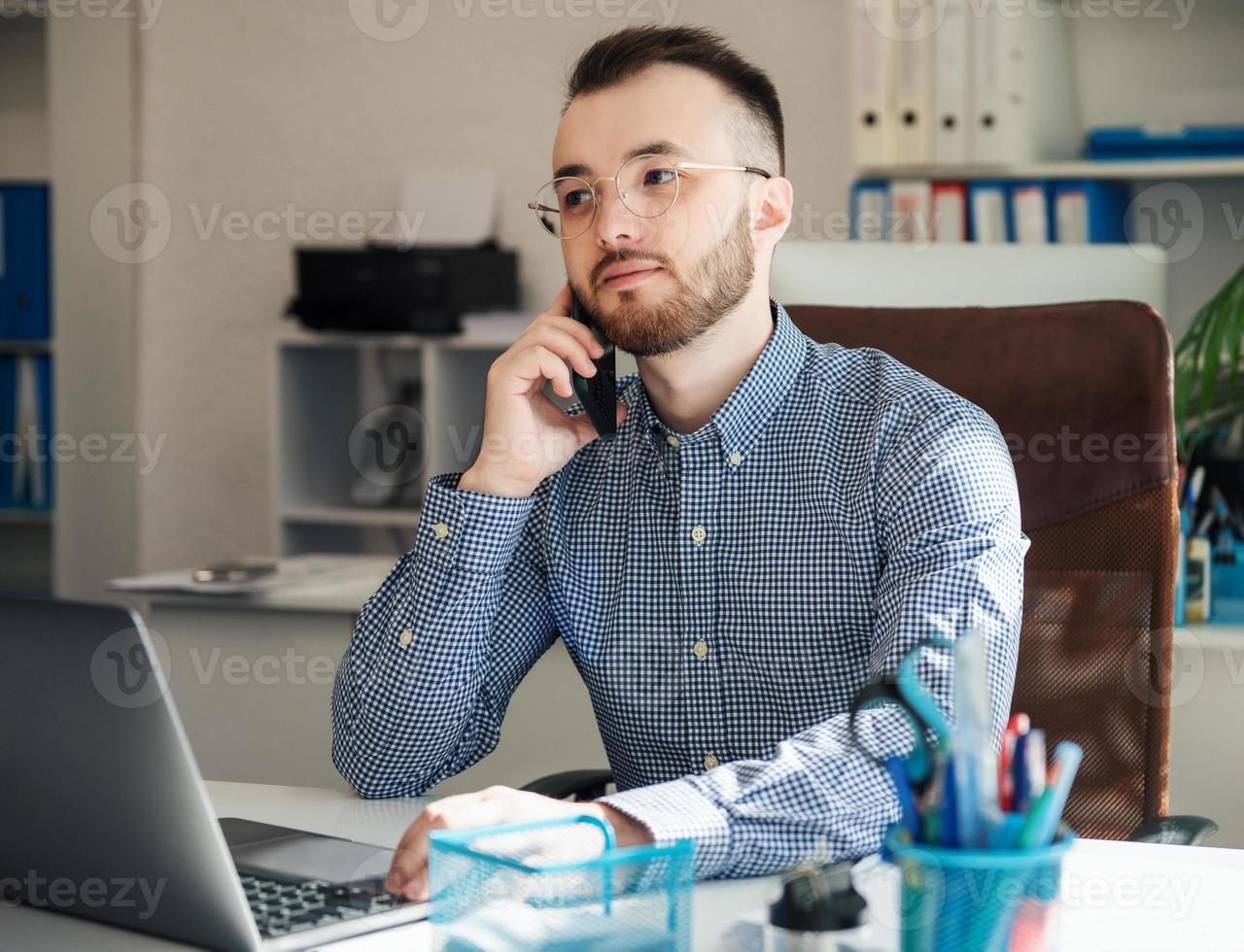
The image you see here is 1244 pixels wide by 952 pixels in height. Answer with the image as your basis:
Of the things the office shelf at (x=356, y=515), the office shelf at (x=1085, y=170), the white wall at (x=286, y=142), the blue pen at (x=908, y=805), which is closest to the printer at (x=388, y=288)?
the white wall at (x=286, y=142)

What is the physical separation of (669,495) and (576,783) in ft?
1.05

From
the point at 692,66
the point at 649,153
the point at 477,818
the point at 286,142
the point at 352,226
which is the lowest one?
the point at 477,818

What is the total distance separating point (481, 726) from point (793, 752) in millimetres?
482

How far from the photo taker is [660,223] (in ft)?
4.45

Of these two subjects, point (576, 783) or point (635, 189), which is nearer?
point (635, 189)

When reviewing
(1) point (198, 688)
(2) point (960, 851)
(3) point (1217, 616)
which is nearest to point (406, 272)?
(1) point (198, 688)

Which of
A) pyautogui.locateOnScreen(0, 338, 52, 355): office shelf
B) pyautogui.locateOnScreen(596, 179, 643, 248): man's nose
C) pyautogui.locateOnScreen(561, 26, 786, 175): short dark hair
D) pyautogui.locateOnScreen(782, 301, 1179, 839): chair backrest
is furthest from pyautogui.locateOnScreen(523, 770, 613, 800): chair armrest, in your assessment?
pyautogui.locateOnScreen(0, 338, 52, 355): office shelf

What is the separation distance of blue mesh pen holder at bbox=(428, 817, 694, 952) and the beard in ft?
2.34

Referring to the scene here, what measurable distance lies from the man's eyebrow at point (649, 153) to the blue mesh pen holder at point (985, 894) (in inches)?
34.5

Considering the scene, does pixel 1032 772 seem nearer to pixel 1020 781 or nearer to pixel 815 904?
pixel 1020 781

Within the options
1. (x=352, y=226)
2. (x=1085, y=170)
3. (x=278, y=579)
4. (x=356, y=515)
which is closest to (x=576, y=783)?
(x=278, y=579)

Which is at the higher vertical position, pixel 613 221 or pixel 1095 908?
pixel 613 221

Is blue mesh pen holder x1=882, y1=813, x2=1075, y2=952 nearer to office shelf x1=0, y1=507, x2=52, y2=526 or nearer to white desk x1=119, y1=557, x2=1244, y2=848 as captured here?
white desk x1=119, y1=557, x2=1244, y2=848

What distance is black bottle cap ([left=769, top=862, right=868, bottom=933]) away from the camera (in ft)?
2.36
